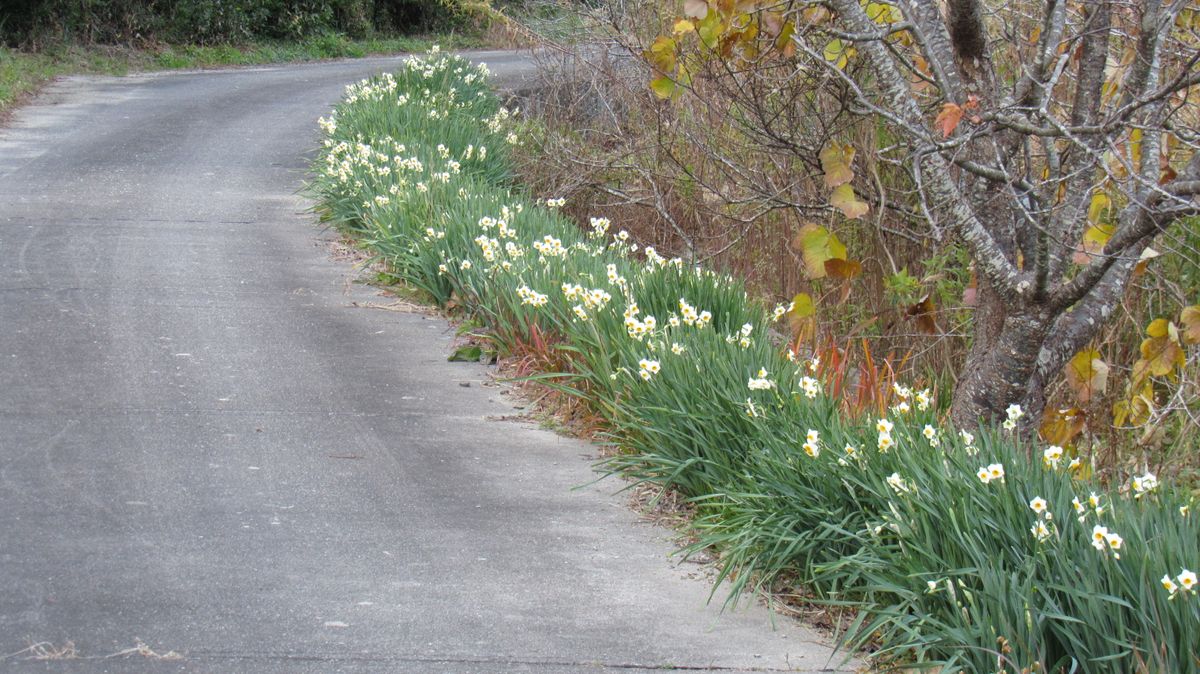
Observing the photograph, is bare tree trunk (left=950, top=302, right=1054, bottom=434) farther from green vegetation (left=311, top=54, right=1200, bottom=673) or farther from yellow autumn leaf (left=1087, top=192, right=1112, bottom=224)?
yellow autumn leaf (left=1087, top=192, right=1112, bottom=224)

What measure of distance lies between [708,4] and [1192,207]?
5.87 feet

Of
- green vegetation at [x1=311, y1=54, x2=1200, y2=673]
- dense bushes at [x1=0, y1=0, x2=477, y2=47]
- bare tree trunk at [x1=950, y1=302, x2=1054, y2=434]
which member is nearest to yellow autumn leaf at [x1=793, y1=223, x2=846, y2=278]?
green vegetation at [x1=311, y1=54, x2=1200, y2=673]

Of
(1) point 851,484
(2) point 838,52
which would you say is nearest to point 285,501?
(1) point 851,484

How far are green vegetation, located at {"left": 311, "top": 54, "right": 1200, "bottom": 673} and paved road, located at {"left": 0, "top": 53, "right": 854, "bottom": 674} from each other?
270 millimetres

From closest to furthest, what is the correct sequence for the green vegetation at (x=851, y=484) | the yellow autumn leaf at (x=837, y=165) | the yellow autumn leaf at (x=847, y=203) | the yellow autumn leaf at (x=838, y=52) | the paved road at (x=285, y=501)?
the green vegetation at (x=851, y=484), the paved road at (x=285, y=501), the yellow autumn leaf at (x=847, y=203), the yellow autumn leaf at (x=837, y=165), the yellow autumn leaf at (x=838, y=52)

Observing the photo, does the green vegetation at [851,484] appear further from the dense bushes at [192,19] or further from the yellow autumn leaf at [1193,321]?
the dense bushes at [192,19]

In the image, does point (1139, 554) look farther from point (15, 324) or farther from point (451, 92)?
point (451, 92)

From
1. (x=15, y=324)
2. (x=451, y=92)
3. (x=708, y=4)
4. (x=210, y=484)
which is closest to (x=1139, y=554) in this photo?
(x=708, y=4)

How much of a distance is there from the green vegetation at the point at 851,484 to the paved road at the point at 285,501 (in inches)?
10.6

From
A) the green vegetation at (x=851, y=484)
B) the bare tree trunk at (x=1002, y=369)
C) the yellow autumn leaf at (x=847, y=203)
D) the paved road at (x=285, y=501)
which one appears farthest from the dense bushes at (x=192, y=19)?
the yellow autumn leaf at (x=847, y=203)

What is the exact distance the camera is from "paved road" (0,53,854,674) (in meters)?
3.92

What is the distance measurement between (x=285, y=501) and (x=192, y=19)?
2340cm

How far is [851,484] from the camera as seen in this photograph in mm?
4305

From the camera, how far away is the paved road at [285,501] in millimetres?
3920
